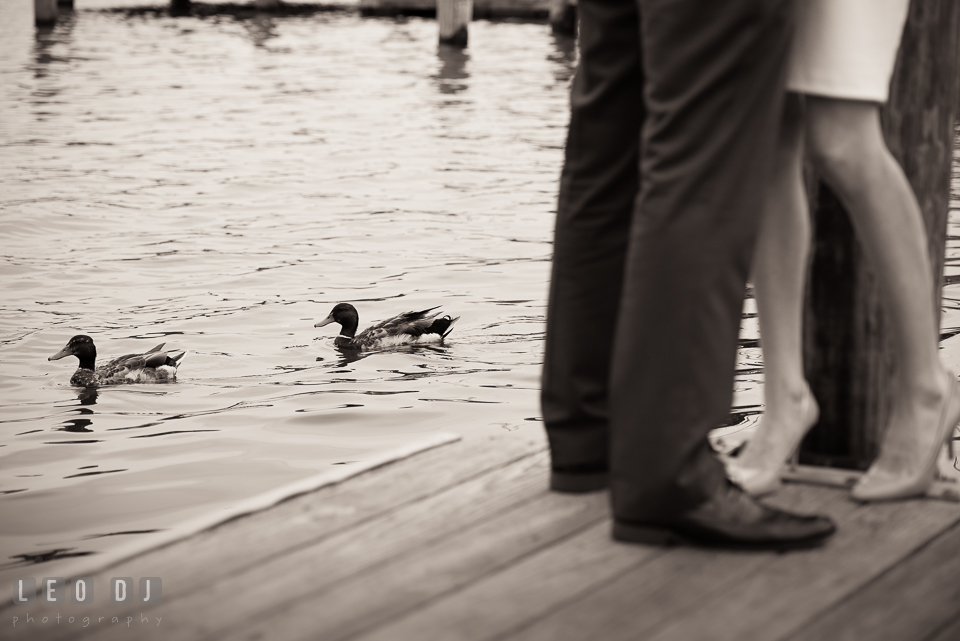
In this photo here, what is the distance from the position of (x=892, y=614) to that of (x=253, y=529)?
1294 mm

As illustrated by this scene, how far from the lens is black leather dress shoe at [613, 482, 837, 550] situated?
266cm

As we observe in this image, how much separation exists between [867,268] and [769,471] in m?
0.59

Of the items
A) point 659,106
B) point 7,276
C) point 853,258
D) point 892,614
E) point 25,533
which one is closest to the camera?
point 892,614

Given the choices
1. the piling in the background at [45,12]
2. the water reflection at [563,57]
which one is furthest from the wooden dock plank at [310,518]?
the piling in the background at [45,12]

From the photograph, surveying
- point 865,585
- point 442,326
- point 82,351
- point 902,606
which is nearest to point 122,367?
point 82,351

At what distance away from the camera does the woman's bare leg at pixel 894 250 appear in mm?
2814

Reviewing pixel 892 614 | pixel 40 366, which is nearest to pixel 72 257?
pixel 40 366

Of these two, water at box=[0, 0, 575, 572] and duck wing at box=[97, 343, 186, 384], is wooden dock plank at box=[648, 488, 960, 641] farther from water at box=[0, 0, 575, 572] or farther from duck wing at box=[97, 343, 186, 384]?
duck wing at box=[97, 343, 186, 384]

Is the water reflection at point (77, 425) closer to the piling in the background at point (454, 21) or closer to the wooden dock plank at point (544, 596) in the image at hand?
the wooden dock plank at point (544, 596)

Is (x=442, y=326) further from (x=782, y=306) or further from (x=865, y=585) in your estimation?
(x=865, y=585)

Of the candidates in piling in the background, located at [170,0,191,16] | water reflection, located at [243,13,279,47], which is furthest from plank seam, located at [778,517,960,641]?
piling in the background, located at [170,0,191,16]

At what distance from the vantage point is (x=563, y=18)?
30453 millimetres

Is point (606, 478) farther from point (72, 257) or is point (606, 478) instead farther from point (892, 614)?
point (72, 257)

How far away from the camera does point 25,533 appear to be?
17.7 feet
